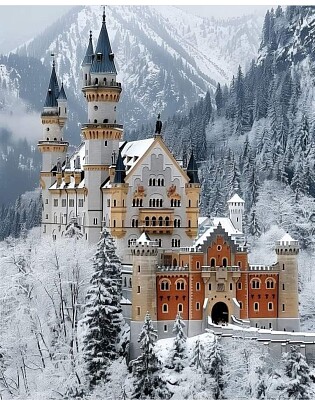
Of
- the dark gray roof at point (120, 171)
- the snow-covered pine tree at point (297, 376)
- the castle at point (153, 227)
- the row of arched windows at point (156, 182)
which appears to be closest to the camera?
the snow-covered pine tree at point (297, 376)

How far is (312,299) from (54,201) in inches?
1251

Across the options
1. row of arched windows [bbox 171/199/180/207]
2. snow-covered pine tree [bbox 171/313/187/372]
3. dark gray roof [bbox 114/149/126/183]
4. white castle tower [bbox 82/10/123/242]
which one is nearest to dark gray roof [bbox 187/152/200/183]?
row of arched windows [bbox 171/199/180/207]

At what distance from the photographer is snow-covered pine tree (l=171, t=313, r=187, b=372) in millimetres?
86312

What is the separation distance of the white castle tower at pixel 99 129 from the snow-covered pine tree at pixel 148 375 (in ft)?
79.8

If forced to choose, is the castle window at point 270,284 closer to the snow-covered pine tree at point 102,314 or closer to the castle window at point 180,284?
the castle window at point 180,284

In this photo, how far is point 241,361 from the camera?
86.2m

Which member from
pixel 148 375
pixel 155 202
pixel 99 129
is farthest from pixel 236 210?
pixel 148 375

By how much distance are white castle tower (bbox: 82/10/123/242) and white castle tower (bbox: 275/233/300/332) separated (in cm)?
2080

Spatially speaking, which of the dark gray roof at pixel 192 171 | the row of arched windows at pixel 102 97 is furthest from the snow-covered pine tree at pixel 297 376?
the row of arched windows at pixel 102 97

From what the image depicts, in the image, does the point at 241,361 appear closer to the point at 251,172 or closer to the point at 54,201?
the point at 54,201

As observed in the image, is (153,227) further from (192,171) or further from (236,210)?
(236,210)

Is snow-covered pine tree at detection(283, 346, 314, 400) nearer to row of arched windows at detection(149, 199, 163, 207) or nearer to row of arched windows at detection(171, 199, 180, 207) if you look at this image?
row of arched windows at detection(171, 199, 180, 207)

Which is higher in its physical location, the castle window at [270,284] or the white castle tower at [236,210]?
the white castle tower at [236,210]

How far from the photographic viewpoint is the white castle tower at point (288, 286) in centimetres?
9569
